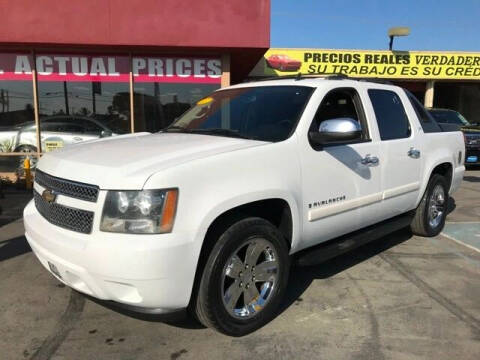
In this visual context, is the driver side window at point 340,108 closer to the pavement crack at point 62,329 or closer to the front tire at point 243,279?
the front tire at point 243,279

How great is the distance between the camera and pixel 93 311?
362cm

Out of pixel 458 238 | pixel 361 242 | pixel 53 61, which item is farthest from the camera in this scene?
pixel 53 61

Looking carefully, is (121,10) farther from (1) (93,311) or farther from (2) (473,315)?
(2) (473,315)

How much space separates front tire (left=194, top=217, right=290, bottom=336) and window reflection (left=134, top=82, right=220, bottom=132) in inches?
287

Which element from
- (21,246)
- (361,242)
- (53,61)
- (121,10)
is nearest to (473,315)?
(361,242)

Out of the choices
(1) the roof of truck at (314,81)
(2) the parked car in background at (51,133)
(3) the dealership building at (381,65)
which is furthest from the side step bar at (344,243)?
(3) the dealership building at (381,65)

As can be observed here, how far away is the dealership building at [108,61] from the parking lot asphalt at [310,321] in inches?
221

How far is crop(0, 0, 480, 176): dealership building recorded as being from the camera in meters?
8.80

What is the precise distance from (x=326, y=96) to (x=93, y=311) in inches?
105

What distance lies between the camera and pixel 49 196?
3.13 metres

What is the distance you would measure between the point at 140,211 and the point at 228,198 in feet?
1.93

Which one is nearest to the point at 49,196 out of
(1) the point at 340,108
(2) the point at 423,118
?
(1) the point at 340,108

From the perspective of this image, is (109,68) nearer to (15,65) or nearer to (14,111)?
(15,65)

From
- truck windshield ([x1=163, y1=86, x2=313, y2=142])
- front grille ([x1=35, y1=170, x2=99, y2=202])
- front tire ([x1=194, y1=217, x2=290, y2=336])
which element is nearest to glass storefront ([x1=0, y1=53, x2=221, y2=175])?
truck windshield ([x1=163, y1=86, x2=313, y2=142])
